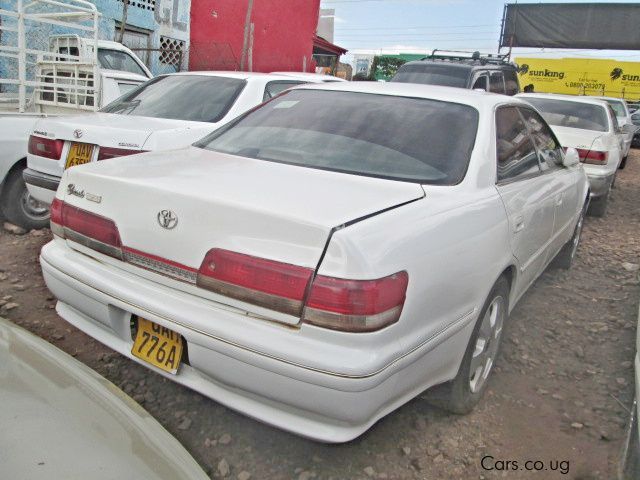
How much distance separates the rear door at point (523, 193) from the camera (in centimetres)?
271

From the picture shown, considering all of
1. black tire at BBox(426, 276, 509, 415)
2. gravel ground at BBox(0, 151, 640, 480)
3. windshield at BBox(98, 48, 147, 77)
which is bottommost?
gravel ground at BBox(0, 151, 640, 480)

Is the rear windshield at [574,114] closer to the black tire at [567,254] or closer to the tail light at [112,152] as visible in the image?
the black tire at [567,254]

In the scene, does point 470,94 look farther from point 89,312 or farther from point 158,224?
point 89,312

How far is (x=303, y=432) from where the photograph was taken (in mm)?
1822

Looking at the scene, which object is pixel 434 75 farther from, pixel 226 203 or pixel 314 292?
pixel 314 292

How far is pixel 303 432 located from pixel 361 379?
0.93 feet

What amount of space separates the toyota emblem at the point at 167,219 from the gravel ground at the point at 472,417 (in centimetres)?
92

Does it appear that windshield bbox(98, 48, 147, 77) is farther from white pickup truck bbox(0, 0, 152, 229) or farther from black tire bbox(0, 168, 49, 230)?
black tire bbox(0, 168, 49, 230)

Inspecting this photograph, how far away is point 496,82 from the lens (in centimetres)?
991

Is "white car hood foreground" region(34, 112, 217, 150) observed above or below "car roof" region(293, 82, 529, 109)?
below

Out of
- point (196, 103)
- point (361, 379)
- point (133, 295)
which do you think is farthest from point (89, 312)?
point (196, 103)

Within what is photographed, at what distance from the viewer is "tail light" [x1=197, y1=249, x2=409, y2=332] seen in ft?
5.67

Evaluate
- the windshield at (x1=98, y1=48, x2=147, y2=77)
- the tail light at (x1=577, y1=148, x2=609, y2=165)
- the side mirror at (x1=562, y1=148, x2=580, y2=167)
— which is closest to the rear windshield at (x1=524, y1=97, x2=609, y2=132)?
the tail light at (x1=577, y1=148, x2=609, y2=165)

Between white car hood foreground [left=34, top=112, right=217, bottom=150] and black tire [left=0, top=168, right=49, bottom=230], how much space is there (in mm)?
643
